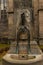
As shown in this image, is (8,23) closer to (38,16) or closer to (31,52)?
(38,16)

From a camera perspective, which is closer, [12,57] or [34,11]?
[12,57]

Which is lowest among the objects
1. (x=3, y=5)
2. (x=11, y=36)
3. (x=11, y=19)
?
(x=11, y=36)

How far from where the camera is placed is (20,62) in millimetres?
5359

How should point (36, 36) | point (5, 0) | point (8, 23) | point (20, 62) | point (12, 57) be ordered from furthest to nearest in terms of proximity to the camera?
point (5, 0) < point (8, 23) < point (36, 36) < point (12, 57) < point (20, 62)

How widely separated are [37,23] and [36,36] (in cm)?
92

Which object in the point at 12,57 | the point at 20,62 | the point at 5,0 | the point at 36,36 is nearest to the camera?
the point at 20,62

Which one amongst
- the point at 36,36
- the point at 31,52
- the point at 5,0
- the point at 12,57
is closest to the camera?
the point at 12,57

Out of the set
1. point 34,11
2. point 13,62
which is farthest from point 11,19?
point 13,62

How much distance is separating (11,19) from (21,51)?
797 centimetres

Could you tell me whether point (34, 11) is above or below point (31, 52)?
above

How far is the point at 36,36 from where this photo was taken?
43.8ft

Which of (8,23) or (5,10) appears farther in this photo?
(5,10)

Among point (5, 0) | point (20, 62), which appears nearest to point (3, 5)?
point (5, 0)

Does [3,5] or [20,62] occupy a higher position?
[3,5]
